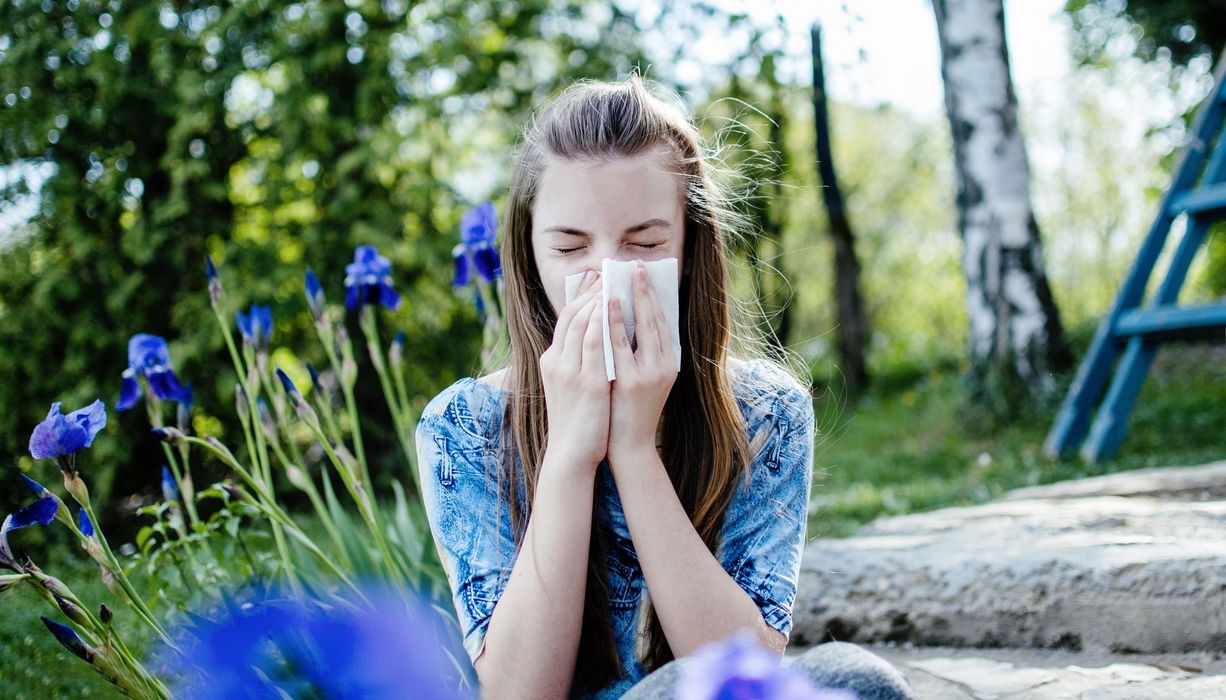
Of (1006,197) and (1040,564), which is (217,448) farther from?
(1006,197)

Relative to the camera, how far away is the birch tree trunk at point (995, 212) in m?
5.06

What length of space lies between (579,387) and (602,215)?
0.26 meters

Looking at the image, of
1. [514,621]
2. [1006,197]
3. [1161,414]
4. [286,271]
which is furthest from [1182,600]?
[286,271]

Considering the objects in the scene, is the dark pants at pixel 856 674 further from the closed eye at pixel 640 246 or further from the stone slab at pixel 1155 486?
the stone slab at pixel 1155 486

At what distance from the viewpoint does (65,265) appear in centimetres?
465

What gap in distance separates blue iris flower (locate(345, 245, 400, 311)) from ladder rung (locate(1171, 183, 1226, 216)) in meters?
3.05

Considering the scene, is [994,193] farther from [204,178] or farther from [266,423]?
[266,423]

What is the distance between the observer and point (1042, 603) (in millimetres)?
2199

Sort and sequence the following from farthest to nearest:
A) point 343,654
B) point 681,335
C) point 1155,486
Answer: point 1155,486 < point 681,335 < point 343,654

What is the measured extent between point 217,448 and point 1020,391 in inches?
169

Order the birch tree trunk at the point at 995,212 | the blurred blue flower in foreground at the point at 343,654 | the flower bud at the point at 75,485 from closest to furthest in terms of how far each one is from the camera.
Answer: the blurred blue flower in foreground at the point at 343,654, the flower bud at the point at 75,485, the birch tree trunk at the point at 995,212

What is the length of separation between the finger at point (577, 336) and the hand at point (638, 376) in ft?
0.13

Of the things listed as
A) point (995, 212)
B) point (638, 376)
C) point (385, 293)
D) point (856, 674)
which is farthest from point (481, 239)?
point (995, 212)

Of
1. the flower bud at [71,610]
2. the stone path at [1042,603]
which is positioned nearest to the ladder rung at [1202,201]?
the stone path at [1042,603]
